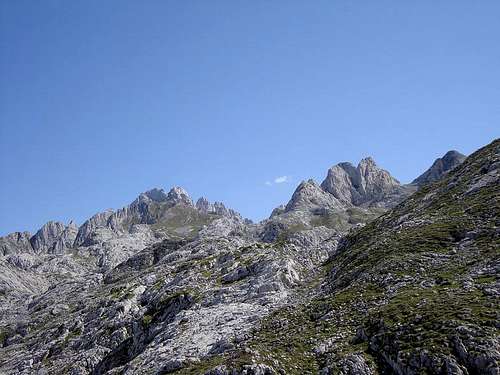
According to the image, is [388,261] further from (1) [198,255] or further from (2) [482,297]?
(1) [198,255]

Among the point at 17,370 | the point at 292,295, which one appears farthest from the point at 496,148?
the point at 17,370

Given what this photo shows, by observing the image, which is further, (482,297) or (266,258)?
(266,258)

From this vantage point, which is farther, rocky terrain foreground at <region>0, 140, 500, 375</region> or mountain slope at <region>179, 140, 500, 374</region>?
rocky terrain foreground at <region>0, 140, 500, 375</region>

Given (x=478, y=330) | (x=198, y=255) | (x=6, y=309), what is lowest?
(x=478, y=330)

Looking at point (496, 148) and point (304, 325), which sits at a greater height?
point (496, 148)

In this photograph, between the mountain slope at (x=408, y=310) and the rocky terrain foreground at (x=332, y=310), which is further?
the rocky terrain foreground at (x=332, y=310)

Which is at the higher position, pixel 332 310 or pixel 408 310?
pixel 332 310

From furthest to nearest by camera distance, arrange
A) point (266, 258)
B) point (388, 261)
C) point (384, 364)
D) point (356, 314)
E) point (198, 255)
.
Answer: point (198, 255) → point (266, 258) → point (388, 261) → point (356, 314) → point (384, 364)

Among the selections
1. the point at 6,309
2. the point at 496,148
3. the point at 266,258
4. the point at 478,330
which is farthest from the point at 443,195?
the point at 6,309

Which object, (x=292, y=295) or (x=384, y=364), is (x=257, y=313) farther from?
(x=384, y=364)

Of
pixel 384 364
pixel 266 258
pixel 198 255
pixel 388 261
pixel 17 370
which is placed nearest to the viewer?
pixel 384 364

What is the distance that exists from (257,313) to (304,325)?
1089cm

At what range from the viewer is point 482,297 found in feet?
124

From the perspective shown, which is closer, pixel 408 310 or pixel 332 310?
pixel 408 310
